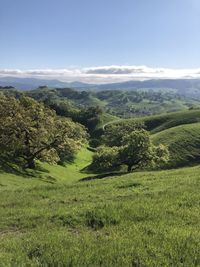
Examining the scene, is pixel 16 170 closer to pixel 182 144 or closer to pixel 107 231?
pixel 107 231

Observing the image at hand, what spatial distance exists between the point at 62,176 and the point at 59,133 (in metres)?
9.53

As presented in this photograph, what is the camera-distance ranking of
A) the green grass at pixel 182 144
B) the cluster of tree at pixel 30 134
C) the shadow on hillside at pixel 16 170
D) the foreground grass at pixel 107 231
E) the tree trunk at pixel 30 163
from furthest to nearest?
the green grass at pixel 182 144, the tree trunk at pixel 30 163, the cluster of tree at pixel 30 134, the shadow on hillside at pixel 16 170, the foreground grass at pixel 107 231

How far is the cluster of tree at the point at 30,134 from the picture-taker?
65.2 metres

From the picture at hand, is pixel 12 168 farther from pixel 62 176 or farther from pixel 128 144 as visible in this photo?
pixel 128 144

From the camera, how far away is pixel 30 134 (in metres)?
67.1

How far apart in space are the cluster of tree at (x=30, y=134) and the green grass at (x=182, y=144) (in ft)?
96.0

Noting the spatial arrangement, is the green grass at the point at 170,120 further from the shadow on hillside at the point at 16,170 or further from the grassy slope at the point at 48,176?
the shadow on hillside at the point at 16,170

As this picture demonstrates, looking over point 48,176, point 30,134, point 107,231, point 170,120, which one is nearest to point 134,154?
point 48,176

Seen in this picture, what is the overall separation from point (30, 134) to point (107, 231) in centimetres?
5589

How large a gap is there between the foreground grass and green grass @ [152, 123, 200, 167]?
7014cm

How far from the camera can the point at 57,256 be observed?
10398 mm

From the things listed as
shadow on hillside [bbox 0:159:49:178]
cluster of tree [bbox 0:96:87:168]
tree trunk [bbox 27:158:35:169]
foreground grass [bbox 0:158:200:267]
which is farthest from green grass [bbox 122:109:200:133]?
foreground grass [bbox 0:158:200:267]

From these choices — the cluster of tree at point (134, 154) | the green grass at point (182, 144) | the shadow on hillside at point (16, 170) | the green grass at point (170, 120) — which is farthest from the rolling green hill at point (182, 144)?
the green grass at point (170, 120)

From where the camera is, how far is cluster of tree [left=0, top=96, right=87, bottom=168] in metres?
65.2
